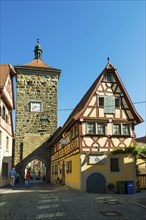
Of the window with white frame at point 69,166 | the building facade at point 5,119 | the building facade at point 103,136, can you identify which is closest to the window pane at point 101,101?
the building facade at point 103,136

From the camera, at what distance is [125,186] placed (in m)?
19.2

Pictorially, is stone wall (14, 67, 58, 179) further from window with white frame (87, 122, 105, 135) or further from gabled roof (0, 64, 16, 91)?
window with white frame (87, 122, 105, 135)

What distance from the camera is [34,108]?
36812 mm

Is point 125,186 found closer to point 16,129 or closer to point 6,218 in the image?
point 6,218

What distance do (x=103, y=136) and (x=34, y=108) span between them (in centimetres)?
1770

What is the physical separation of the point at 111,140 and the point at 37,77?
65.6ft

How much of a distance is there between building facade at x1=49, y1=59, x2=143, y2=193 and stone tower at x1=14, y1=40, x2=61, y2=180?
12.5 meters

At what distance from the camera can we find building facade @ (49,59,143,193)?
65.0 ft

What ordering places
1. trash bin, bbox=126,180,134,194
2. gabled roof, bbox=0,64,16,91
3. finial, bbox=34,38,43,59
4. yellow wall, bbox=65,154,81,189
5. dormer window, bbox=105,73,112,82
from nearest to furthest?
trash bin, bbox=126,180,134,194
yellow wall, bbox=65,154,81,189
dormer window, bbox=105,73,112,82
gabled roof, bbox=0,64,16,91
finial, bbox=34,38,43,59

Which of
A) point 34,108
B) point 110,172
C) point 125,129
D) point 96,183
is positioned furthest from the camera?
point 34,108

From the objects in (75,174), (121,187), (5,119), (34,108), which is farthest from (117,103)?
(34,108)

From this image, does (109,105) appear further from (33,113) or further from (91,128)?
(33,113)

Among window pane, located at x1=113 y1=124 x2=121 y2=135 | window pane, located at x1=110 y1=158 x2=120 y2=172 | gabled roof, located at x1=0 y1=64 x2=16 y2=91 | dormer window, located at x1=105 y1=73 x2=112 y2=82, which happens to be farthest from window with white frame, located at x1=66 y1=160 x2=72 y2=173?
gabled roof, located at x1=0 y1=64 x2=16 y2=91

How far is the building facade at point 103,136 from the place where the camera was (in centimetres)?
1981
